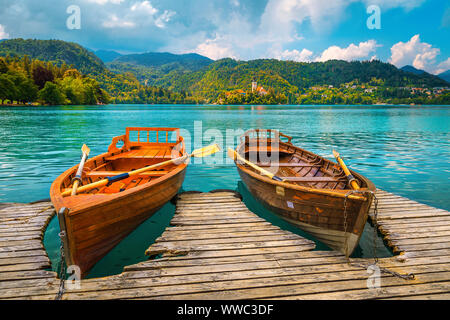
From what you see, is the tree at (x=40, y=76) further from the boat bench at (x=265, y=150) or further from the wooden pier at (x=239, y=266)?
the wooden pier at (x=239, y=266)

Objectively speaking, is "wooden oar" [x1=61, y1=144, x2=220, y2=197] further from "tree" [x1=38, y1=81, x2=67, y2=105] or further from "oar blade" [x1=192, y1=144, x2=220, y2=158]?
"tree" [x1=38, y1=81, x2=67, y2=105]

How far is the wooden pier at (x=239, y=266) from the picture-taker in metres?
3.46

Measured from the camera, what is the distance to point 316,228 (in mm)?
5023

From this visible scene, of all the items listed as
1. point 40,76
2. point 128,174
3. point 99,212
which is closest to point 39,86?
point 40,76

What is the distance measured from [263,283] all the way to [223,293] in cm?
63

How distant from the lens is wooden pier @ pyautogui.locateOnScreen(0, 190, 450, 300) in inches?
136

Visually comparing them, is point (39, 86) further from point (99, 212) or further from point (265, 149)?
point (99, 212)

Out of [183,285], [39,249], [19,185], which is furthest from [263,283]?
[19,185]

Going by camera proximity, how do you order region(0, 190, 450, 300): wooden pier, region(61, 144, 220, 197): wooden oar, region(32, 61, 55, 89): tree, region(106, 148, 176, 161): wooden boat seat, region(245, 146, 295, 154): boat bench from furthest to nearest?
region(32, 61, 55, 89): tree
region(245, 146, 295, 154): boat bench
region(106, 148, 176, 161): wooden boat seat
region(61, 144, 220, 197): wooden oar
region(0, 190, 450, 300): wooden pier

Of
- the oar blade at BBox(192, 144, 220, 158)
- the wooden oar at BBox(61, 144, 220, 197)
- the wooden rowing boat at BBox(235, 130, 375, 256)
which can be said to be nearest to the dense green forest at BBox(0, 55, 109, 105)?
the oar blade at BBox(192, 144, 220, 158)

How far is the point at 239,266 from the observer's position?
4.08 m

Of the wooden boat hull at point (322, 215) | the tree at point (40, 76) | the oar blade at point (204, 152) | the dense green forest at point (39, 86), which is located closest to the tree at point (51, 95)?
the dense green forest at point (39, 86)

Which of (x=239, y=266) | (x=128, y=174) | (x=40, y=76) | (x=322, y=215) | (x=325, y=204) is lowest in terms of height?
(x=239, y=266)
